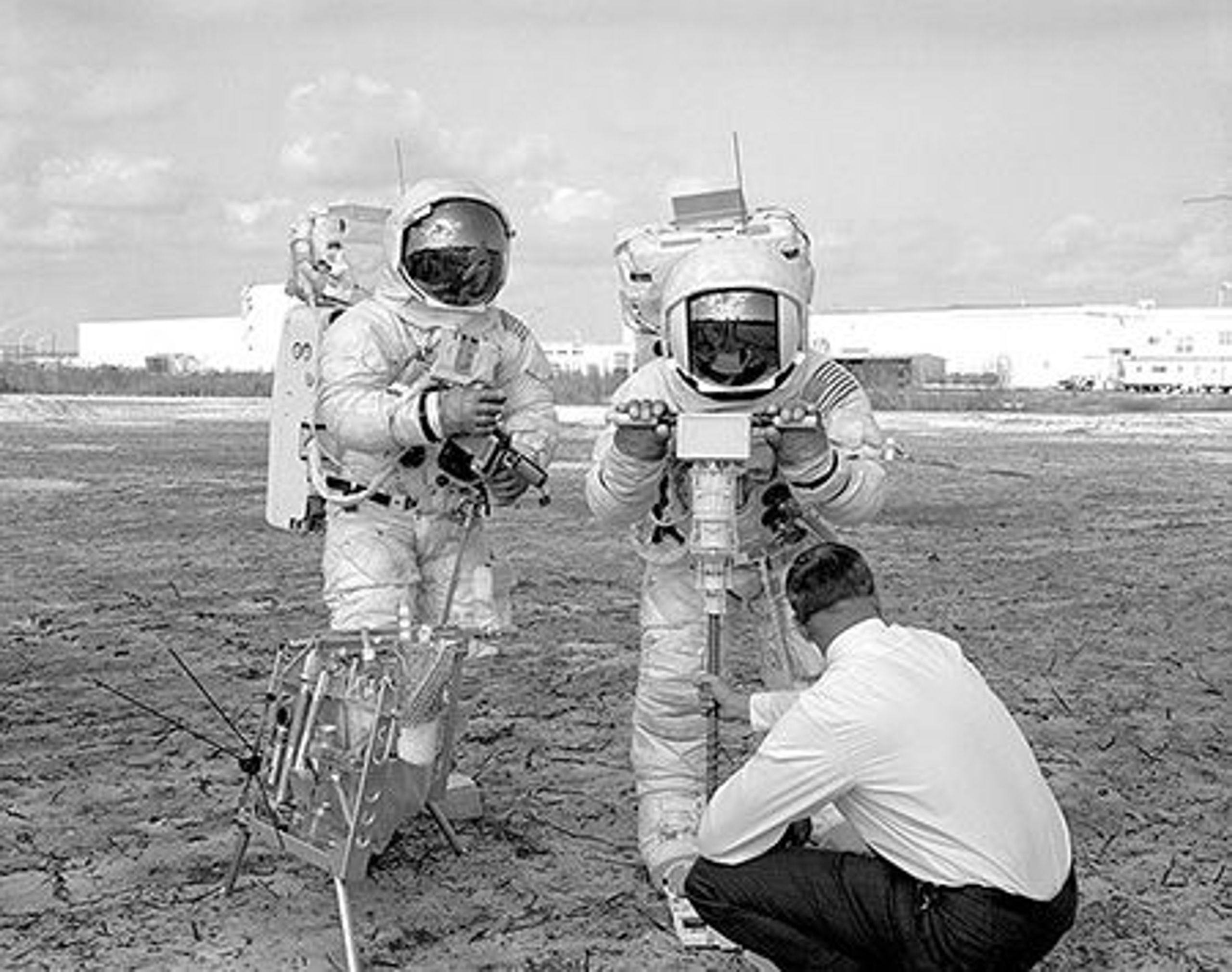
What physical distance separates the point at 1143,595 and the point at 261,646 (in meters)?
5.76

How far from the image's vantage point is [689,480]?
4508 mm

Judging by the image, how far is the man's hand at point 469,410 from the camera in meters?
4.45

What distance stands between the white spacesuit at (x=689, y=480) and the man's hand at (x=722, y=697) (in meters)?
0.34

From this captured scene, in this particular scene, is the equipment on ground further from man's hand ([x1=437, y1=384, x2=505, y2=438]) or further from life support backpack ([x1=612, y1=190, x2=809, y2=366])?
life support backpack ([x1=612, y1=190, x2=809, y2=366])

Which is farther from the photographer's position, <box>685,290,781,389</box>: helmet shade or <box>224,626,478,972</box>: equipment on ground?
<box>685,290,781,389</box>: helmet shade

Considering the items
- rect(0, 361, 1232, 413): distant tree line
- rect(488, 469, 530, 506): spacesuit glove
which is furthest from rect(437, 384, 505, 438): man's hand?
rect(0, 361, 1232, 413): distant tree line

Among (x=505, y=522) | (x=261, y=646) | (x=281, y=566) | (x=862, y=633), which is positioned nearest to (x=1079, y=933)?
(x=862, y=633)

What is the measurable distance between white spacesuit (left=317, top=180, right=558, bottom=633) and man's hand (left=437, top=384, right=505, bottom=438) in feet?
0.52

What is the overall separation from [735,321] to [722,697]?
1000 millimetres

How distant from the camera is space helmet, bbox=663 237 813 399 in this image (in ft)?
14.0

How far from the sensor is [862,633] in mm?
3525

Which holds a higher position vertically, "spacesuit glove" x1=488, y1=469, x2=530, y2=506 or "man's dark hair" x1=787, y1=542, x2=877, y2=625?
"spacesuit glove" x1=488, y1=469, x2=530, y2=506

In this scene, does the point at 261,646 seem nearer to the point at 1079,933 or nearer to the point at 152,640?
the point at 152,640

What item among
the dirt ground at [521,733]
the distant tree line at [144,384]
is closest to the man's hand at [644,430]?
the dirt ground at [521,733]
